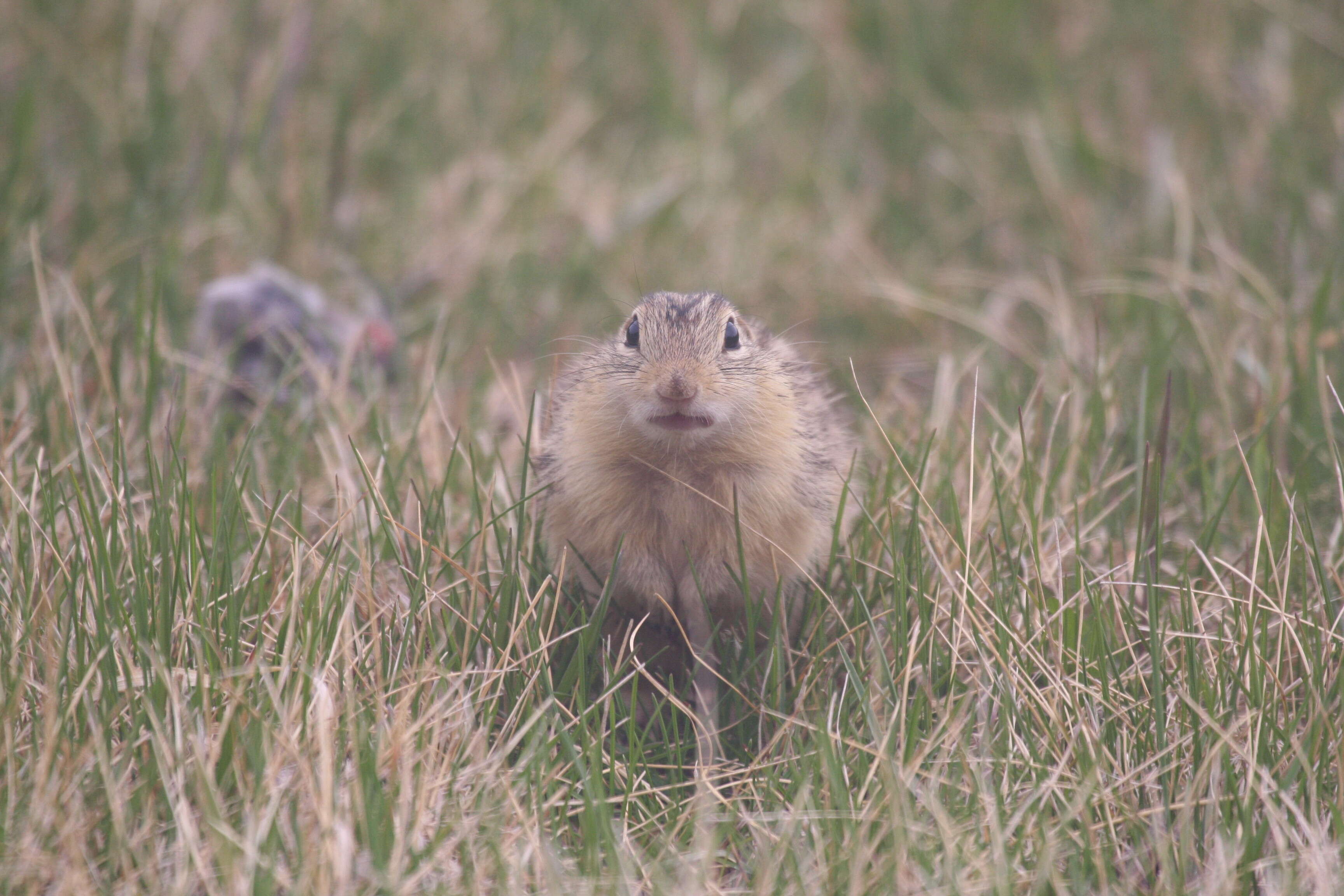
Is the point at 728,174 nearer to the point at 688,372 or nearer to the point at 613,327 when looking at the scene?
the point at 613,327

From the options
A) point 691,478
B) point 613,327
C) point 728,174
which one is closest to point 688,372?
point 691,478

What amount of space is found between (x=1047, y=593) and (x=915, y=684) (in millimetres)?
442

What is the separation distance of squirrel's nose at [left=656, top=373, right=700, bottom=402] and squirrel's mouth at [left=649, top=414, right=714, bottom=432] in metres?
0.06

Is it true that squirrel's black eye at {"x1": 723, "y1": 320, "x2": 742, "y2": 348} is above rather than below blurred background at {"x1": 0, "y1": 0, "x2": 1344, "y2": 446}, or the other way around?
below

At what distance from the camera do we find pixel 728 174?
6.07m

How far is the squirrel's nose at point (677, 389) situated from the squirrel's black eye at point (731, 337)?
275mm

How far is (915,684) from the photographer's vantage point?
2904 millimetres

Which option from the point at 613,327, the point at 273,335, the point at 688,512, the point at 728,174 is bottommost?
the point at 688,512

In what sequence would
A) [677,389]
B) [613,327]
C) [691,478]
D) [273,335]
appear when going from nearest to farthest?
[677,389]
[691,478]
[273,335]
[613,327]

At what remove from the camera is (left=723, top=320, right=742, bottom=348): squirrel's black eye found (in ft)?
9.53

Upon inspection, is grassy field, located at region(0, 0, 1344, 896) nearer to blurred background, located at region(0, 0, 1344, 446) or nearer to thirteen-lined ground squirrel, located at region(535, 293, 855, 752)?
blurred background, located at region(0, 0, 1344, 446)

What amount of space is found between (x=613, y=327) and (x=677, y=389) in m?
2.20

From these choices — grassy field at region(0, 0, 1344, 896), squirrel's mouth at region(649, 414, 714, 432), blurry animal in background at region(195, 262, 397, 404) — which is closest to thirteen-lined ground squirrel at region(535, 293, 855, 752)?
squirrel's mouth at region(649, 414, 714, 432)

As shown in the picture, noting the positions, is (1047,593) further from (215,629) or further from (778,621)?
(215,629)
